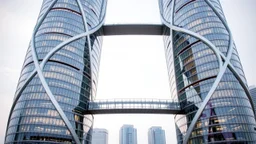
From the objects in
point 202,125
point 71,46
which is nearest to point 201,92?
point 202,125

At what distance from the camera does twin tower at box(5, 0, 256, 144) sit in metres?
63.8

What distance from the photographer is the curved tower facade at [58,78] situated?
6531cm

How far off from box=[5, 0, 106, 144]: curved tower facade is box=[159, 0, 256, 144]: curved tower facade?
35649 mm

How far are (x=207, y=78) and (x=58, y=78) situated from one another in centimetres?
5143

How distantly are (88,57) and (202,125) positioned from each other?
1980 inches

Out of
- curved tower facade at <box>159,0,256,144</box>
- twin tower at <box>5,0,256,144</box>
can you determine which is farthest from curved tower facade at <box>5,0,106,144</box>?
curved tower facade at <box>159,0,256,144</box>

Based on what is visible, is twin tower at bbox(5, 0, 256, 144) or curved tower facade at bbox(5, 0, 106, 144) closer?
twin tower at bbox(5, 0, 256, 144)

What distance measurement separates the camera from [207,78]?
228 feet

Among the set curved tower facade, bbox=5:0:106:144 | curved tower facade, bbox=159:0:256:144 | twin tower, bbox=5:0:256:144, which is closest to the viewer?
curved tower facade, bbox=159:0:256:144

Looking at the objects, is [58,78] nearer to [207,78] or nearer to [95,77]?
[95,77]

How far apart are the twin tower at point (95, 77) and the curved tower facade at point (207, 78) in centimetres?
28

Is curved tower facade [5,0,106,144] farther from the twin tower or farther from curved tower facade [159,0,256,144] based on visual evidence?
curved tower facade [159,0,256,144]

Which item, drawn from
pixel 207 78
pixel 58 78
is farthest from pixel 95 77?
pixel 207 78

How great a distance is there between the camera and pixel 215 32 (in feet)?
253
